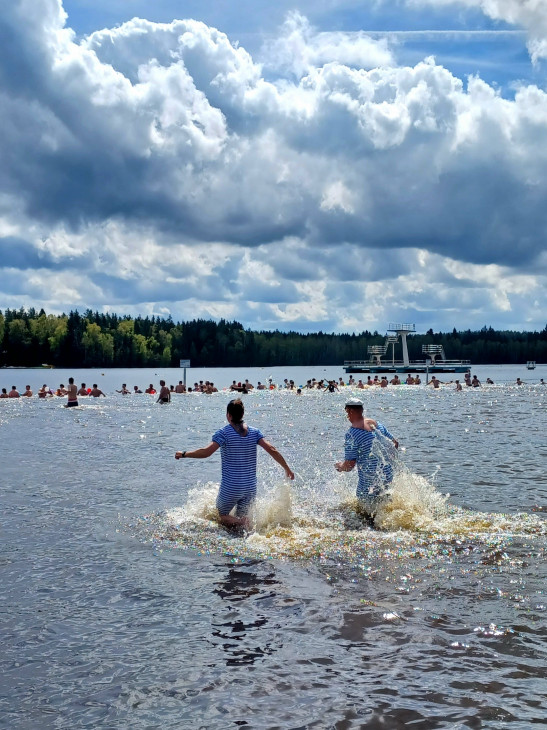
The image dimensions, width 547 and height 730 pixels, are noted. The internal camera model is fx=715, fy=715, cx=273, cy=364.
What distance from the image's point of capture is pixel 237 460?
417 inches

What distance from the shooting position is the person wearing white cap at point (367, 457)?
37.1 ft

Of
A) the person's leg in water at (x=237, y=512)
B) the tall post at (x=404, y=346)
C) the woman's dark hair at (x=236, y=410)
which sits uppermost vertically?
the tall post at (x=404, y=346)

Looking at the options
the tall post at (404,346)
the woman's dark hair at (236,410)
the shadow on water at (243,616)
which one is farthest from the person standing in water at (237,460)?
the tall post at (404,346)

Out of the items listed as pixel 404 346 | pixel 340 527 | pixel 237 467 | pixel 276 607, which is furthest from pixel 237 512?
pixel 404 346

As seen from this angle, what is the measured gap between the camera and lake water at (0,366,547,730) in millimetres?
5340

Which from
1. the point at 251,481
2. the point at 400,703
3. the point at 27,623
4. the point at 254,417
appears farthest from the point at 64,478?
the point at 254,417

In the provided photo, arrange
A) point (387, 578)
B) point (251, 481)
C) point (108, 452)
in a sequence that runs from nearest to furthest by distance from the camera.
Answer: point (387, 578) → point (251, 481) → point (108, 452)

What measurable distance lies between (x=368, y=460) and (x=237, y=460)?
2.23 m

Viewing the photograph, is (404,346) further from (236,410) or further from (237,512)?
(236,410)

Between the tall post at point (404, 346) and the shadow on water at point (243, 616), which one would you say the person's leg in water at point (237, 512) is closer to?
the shadow on water at point (243, 616)

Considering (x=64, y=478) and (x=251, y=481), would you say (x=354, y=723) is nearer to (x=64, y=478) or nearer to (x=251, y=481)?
(x=251, y=481)

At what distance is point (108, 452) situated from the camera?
22125 mm

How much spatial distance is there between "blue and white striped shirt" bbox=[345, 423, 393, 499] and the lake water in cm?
36

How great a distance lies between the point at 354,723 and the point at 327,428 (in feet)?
86.2
